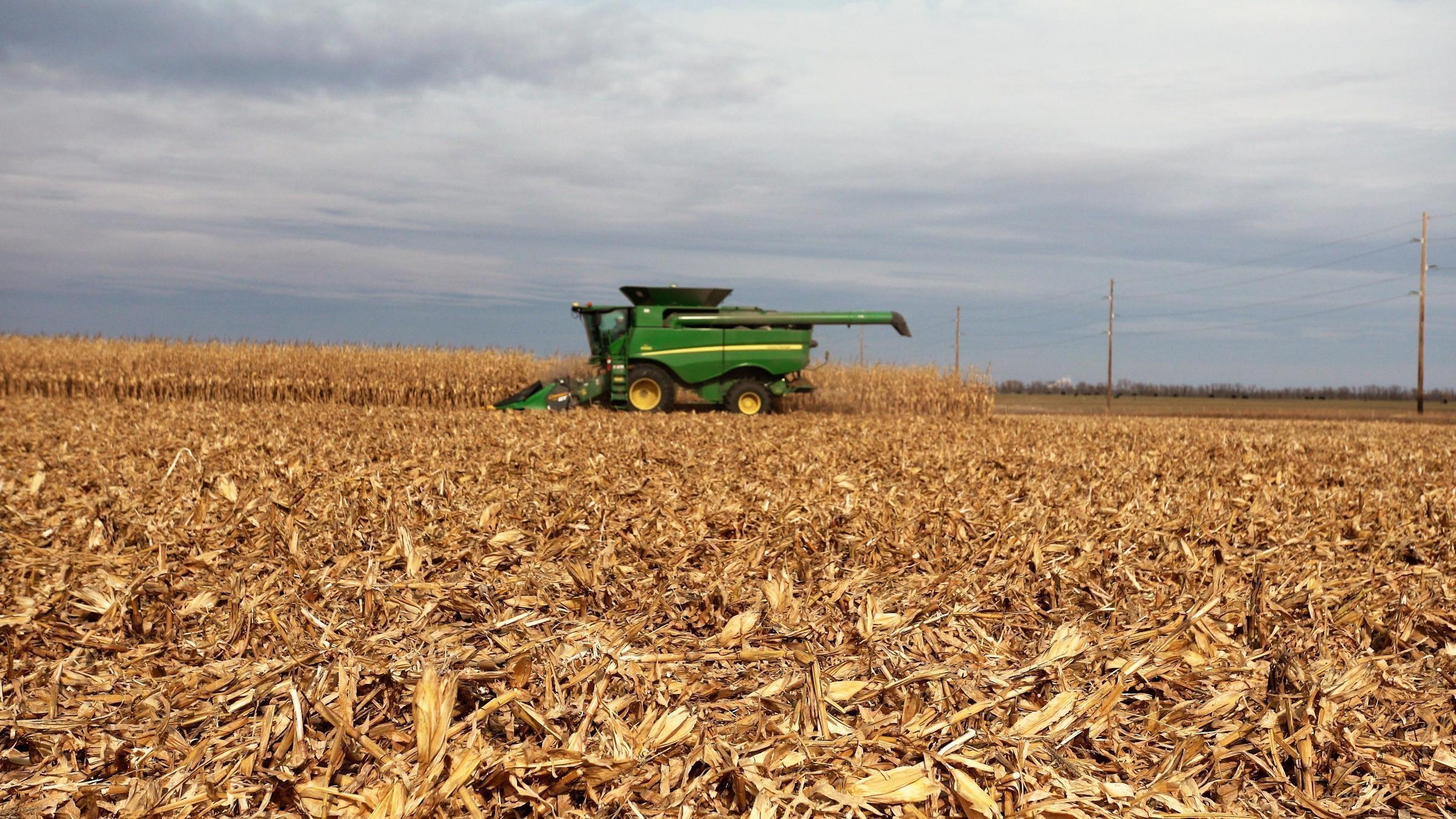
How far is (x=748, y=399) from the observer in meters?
16.5

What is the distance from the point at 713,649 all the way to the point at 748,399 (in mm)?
13755

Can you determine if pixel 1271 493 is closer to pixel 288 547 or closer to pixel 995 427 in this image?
pixel 288 547

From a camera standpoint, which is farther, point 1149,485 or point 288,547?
point 1149,485

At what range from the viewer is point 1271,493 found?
249 inches

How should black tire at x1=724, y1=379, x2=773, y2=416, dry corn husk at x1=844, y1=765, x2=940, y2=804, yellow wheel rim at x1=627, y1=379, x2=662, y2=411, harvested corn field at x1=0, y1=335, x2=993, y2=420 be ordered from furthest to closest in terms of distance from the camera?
harvested corn field at x1=0, y1=335, x2=993, y2=420 < black tire at x1=724, y1=379, x2=773, y2=416 < yellow wheel rim at x1=627, y1=379, x2=662, y2=411 < dry corn husk at x1=844, y1=765, x2=940, y2=804

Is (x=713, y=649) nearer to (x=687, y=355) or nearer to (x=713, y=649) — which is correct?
(x=713, y=649)

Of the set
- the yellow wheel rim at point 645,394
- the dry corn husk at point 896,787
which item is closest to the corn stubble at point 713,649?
the dry corn husk at point 896,787

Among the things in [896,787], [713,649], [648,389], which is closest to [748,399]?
[648,389]

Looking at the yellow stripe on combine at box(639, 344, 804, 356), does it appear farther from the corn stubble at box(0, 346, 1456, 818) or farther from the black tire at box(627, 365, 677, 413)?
the corn stubble at box(0, 346, 1456, 818)

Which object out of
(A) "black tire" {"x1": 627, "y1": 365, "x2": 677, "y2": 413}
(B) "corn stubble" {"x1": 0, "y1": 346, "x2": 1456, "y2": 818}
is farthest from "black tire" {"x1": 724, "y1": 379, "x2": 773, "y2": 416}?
(B) "corn stubble" {"x1": 0, "y1": 346, "x2": 1456, "y2": 818}

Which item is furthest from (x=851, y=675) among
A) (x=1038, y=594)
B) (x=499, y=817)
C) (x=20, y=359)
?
(x=20, y=359)

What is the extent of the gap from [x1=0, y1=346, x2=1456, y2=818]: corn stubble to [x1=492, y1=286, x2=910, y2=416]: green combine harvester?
32.9 ft

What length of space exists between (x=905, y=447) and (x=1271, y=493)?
3.53 m

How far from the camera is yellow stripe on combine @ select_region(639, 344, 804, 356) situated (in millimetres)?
16219
